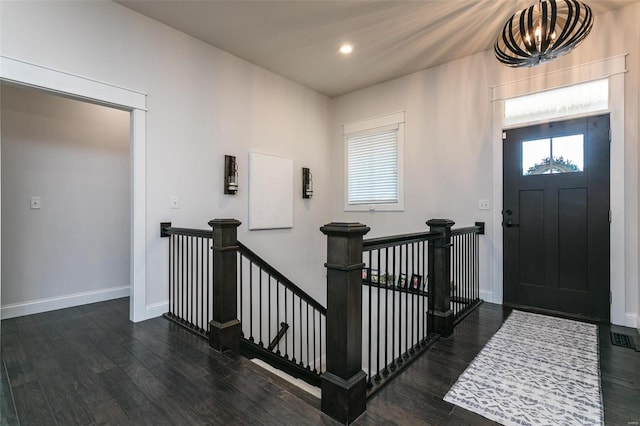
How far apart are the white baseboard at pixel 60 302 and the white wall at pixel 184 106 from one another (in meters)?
1.11

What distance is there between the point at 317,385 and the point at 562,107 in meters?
3.72

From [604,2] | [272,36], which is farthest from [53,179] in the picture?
[604,2]

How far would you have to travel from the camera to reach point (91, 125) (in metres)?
3.63

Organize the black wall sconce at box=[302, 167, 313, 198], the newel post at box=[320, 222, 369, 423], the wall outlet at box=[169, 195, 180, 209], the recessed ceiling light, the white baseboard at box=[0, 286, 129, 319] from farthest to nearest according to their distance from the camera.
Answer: the black wall sconce at box=[302, 167, 313, 198], the recessed ceiling light, the wall outlet at box=[169, 195, 180, 209], the white baseboard at box=[0, 286, 129, 319], the newel post at box=[320, 222, 369, 423]

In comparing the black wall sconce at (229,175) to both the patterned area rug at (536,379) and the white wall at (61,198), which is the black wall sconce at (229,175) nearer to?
the white wall at (61,198)

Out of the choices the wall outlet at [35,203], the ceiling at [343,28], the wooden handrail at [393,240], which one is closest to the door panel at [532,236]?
the wooden handrail at [393,240]

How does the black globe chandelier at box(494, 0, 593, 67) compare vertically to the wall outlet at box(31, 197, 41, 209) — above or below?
above

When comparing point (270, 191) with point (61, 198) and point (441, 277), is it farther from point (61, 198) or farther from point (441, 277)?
point (441, 277)

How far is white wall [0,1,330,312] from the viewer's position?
2539 mm

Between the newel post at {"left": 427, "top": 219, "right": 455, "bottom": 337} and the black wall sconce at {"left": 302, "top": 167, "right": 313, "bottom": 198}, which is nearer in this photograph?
the newel post at {"left": 427, "top": 219, "right": 455, "bottom": 337}

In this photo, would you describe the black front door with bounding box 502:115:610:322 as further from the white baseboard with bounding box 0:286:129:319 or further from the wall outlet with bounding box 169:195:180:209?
the white baseboard with bounding box 0:286:129:319

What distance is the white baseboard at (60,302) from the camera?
301 centimetres

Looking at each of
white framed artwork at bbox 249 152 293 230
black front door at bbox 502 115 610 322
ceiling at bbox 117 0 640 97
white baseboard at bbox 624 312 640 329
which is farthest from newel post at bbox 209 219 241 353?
white baseboard at bbox 624 312 640 329

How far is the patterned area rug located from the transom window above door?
1.59m
